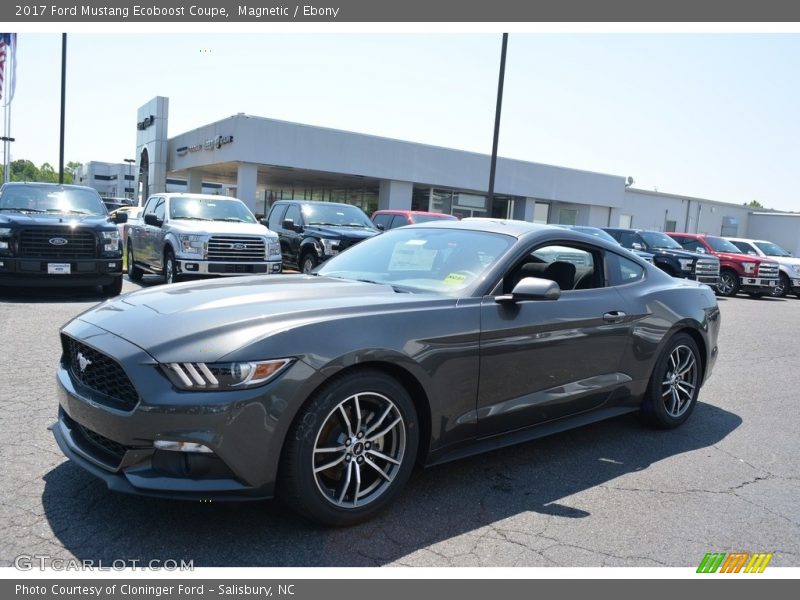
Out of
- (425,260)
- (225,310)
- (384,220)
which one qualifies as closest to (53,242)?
(425,260)

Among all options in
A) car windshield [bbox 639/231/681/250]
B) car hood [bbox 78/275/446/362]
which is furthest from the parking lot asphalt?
car windshield [bbox 639/231/681/250]

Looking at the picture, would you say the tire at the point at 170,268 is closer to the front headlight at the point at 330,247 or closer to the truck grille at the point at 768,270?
the front headlight at the point at 330,247

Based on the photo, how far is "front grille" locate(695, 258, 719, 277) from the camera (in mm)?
18630

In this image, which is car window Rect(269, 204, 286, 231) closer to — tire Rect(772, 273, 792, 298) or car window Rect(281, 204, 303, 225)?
car window Rect(281, 204, 303, 225)

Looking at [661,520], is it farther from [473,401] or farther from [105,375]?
[105,375]

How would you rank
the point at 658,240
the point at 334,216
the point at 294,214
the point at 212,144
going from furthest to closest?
the point at 212,144 < the point at 658,240 < the point at 294,214 < the point at 334,216

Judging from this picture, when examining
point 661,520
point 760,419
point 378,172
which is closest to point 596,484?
point 661,520

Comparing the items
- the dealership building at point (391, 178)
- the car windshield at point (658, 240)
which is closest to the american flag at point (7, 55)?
the dealership building at point (391, 178)

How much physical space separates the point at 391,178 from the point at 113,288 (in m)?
23.2

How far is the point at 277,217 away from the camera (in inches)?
651

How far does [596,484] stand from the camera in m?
4.15

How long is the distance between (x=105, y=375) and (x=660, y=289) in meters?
4.07

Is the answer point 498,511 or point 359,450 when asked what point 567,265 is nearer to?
point 498,511

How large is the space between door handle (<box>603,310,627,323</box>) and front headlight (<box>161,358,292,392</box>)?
103 inches
